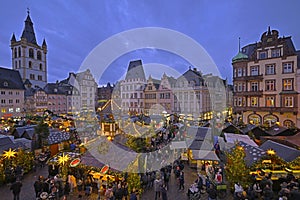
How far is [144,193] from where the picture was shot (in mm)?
10070

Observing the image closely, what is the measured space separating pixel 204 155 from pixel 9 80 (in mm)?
49287

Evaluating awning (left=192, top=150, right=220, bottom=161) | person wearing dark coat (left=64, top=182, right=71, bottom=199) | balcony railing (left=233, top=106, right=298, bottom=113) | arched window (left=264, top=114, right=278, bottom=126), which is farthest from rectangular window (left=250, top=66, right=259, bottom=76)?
person wearing dark coat (left=64, top=182, right=71, bottom=199)

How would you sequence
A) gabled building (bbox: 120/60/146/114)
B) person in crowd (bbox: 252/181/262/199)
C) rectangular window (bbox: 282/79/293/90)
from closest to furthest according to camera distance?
person in crowd (bbox: 252/181/262/199) < rectangular window (bbox: 282/79/293/90) < gabled building (bbox: 120/60/146/114)

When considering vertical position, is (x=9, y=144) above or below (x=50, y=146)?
above

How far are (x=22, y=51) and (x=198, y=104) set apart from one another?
55047 mm

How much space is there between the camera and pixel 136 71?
5175cm

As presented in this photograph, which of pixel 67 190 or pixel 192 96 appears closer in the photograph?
pixel 67 190

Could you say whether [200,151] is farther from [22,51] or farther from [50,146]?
[22,51]

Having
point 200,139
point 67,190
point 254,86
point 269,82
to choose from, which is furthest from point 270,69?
point 67,190

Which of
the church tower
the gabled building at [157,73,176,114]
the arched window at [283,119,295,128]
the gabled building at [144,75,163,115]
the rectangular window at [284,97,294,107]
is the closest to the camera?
the rectangular window at [284,97,294,107]

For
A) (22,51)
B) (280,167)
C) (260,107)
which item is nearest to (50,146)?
(280,167)

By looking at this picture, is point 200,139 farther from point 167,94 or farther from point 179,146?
point 167,94

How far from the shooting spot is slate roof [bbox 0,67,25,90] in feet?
138

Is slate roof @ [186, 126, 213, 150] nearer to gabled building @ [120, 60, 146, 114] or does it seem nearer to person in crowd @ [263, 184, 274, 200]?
person in crowd @ [263, 184, 274, 200]
